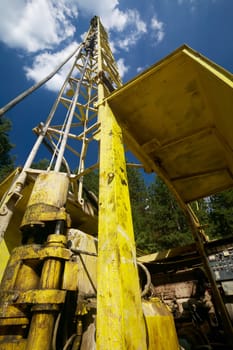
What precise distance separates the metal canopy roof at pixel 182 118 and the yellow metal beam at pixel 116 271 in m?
1.04

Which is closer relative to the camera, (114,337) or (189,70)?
(114,337)

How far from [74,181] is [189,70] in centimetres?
241

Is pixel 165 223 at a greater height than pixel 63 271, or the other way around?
pixel 165 223

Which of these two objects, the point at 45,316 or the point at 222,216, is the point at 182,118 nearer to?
the point at 45,316

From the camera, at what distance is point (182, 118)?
2.41m

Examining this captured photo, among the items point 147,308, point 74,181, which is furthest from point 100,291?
point 74,181

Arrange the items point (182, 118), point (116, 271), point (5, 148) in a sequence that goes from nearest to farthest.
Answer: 1. point (116, 271)
2. point (182, 118)
3. point (5, 148)

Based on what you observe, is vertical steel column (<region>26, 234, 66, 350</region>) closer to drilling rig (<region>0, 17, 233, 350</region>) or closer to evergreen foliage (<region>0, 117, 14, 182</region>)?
drilling rig (<region>0, 17, 233, 350</region>)

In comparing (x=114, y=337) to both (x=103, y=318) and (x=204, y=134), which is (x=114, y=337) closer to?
(x=103, y=318)

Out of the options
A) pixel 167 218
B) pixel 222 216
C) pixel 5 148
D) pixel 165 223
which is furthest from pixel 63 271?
pixel 5 148

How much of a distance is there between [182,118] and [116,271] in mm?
2166

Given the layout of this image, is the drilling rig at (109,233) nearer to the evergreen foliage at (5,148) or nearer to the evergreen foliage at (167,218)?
the evergreen foliage at (167,218)

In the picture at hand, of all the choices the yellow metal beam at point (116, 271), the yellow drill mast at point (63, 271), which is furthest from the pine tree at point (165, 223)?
the yellow metal beam at point (116, 271)

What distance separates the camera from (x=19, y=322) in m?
1.29
